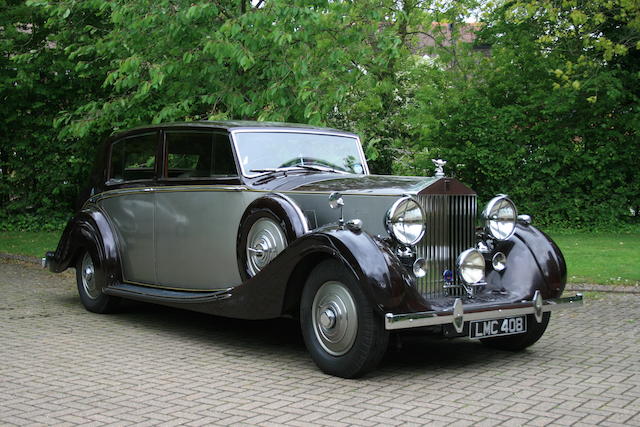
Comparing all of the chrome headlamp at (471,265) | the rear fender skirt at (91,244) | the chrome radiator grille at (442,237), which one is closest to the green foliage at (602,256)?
the chrome radiator grille at (442,237)

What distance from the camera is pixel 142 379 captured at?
523 centimetres

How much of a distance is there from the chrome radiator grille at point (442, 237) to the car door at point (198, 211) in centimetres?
156

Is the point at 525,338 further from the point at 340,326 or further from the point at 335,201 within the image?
the point at 335,201

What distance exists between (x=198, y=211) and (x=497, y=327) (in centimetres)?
278

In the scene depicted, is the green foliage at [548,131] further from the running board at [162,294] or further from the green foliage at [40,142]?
the running board at [162,294]

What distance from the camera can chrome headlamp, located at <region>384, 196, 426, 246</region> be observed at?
5.35 meters

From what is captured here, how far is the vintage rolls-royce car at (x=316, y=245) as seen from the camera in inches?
204

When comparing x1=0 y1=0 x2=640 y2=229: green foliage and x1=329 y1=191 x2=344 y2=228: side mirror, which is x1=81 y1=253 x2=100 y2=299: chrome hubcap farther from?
x1=0 y1=0 x2=640 y2=229: green foliage

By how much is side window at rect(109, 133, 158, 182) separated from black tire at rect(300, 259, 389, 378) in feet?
8.46

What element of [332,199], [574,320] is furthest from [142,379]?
[574,320]

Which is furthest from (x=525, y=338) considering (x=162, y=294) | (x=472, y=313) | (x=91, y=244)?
(x=91, y=244)

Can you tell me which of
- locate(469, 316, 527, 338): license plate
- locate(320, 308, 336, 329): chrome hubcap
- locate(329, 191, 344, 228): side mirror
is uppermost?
locate(329, 191, 344, 228): side mirror

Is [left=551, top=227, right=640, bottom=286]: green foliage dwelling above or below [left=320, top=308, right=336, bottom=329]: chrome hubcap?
below

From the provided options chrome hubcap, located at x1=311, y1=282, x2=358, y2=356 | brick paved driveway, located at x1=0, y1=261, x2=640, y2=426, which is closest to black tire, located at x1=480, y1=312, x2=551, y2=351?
brick paved driveway, located at x1=0, y1=261, x2=640, y2=426
